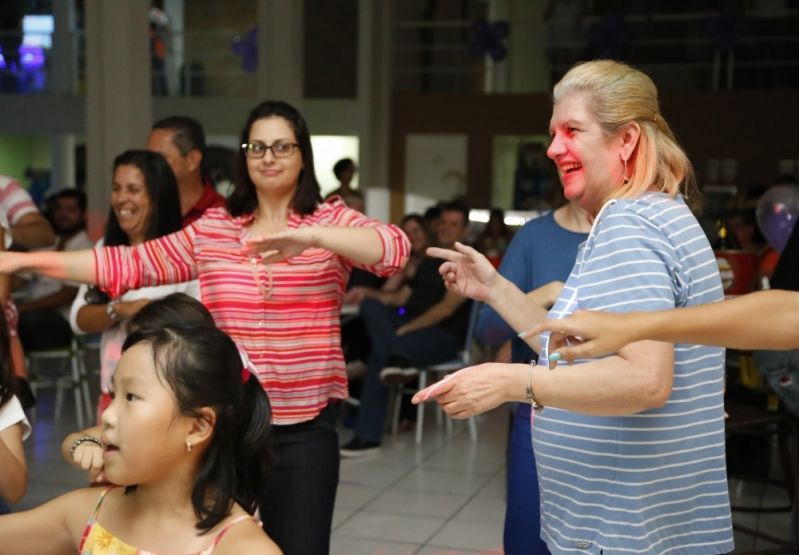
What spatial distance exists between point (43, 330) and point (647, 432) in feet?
18.5

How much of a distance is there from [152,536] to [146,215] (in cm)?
177

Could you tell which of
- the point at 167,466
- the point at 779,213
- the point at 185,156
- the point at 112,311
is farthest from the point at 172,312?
the point at 779,213

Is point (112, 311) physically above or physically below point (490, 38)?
below

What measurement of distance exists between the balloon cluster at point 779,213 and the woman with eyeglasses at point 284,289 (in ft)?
9.43

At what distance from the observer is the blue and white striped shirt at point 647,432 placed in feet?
5.51

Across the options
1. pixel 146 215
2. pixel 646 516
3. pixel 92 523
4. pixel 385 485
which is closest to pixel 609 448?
pixel 646 516

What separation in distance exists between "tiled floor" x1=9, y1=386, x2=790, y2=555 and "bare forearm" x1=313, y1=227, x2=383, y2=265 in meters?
2.16

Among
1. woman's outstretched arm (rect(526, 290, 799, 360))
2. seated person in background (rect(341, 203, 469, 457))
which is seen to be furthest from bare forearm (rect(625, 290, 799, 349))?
seated person in background (rect(341, 203, 469, 457))

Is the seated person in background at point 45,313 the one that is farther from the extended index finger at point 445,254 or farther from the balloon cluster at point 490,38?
the balloon cluster at point 490,38

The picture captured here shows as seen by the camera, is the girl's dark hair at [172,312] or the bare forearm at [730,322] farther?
the girl's dark hair at [172,312]

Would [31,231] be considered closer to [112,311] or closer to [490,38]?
[112,311]

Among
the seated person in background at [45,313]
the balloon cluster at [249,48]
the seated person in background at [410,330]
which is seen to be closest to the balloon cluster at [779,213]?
the seated person in background at [410,330]

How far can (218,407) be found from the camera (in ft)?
6.14

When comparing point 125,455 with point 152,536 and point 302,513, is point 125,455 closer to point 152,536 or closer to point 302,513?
point 152,536
